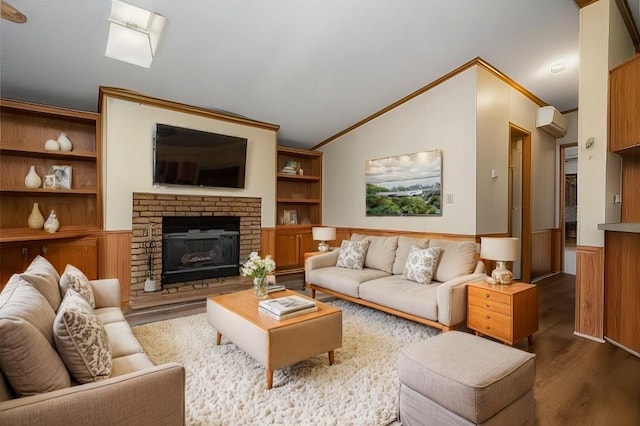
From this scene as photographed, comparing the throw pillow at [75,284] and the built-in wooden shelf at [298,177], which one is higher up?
the built-in wooden shelf at [298,177]

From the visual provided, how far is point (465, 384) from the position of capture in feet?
4.89

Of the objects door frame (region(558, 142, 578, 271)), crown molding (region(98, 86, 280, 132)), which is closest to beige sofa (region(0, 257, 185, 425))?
crown molding (region(98, 86, 280, 132))

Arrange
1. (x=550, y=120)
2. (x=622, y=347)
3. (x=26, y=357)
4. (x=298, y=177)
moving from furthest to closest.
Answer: (x=298, y=177) < (x=550, y=120) < (x=622, y=347) < (x=26, y=357)

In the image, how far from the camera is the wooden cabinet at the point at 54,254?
3498 mm

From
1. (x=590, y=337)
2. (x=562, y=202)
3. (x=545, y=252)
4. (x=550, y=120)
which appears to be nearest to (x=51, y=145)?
(x=590, y=337)

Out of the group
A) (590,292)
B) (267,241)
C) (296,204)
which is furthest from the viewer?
(296,204)

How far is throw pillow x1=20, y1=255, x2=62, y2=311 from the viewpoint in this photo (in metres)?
1.86

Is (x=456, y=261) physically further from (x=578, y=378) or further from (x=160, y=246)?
(x=160, y=246)

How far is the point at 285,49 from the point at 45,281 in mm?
3038

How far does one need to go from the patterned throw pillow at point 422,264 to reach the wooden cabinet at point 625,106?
5.91ft

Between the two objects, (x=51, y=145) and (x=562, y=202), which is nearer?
(x=51, y=145)

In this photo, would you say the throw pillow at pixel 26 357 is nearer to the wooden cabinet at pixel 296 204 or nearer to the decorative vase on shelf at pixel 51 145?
the decorative vase on shelf at pixel 51 145

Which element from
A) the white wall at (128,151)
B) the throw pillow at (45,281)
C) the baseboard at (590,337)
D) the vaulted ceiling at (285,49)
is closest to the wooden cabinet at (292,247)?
the white wall at (128,151)

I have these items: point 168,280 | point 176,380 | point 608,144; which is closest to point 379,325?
point 176,380
